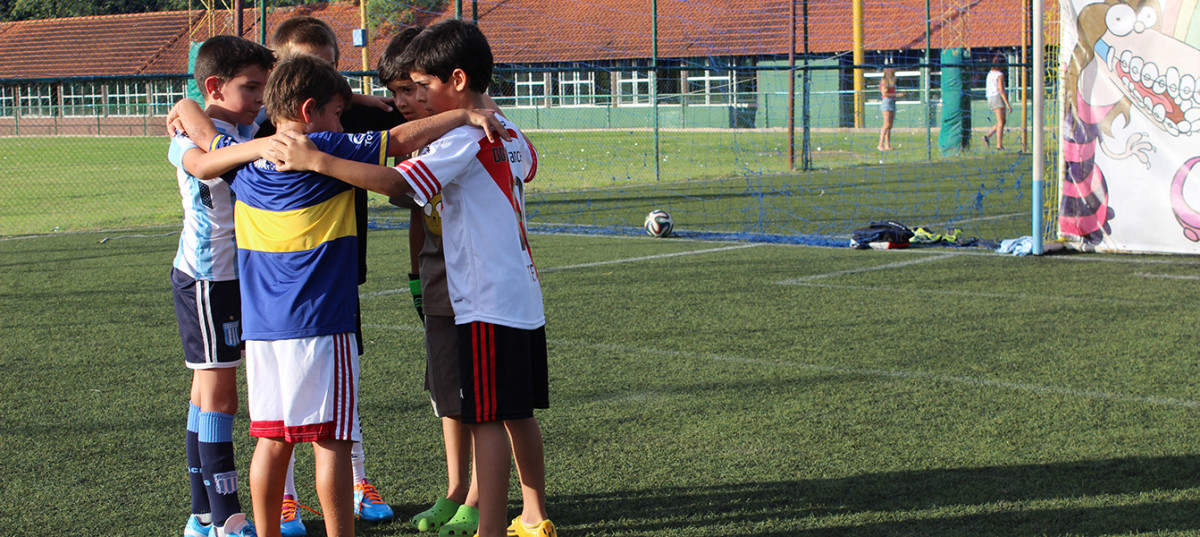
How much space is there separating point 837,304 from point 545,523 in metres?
4.24

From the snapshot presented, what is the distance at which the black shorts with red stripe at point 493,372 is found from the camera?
9.66ft

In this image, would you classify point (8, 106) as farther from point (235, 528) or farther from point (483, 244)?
point (483, 244)

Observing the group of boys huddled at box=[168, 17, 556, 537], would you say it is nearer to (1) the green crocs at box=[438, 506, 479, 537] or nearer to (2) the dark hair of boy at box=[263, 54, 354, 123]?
(2) the dark hair of boy at box=[263, 54, 354, 123]

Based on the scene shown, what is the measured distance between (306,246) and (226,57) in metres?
0.80

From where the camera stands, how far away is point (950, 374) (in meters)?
5.25

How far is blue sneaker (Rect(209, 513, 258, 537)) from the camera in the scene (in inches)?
132

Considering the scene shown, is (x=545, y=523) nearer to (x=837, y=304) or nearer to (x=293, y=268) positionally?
(x=293, y=268)

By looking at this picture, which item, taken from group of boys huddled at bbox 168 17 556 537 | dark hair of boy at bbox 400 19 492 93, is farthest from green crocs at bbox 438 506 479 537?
dark hair of boy at bbox 400 19 492 93

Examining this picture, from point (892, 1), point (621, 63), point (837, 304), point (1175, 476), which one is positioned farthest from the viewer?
point (621, 63)

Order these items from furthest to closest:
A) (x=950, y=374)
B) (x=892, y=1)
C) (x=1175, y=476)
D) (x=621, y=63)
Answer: (x=621, y=63) < (x=892, y=1) < (x=950, y=374) < (x=1175, y=476)

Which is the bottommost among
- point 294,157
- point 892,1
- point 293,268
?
point 293,268

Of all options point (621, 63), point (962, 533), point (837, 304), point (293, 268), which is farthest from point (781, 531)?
point (621, 63)

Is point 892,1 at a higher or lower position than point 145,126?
higher

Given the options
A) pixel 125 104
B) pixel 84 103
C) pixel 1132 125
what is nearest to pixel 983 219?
pixel 1132 125
